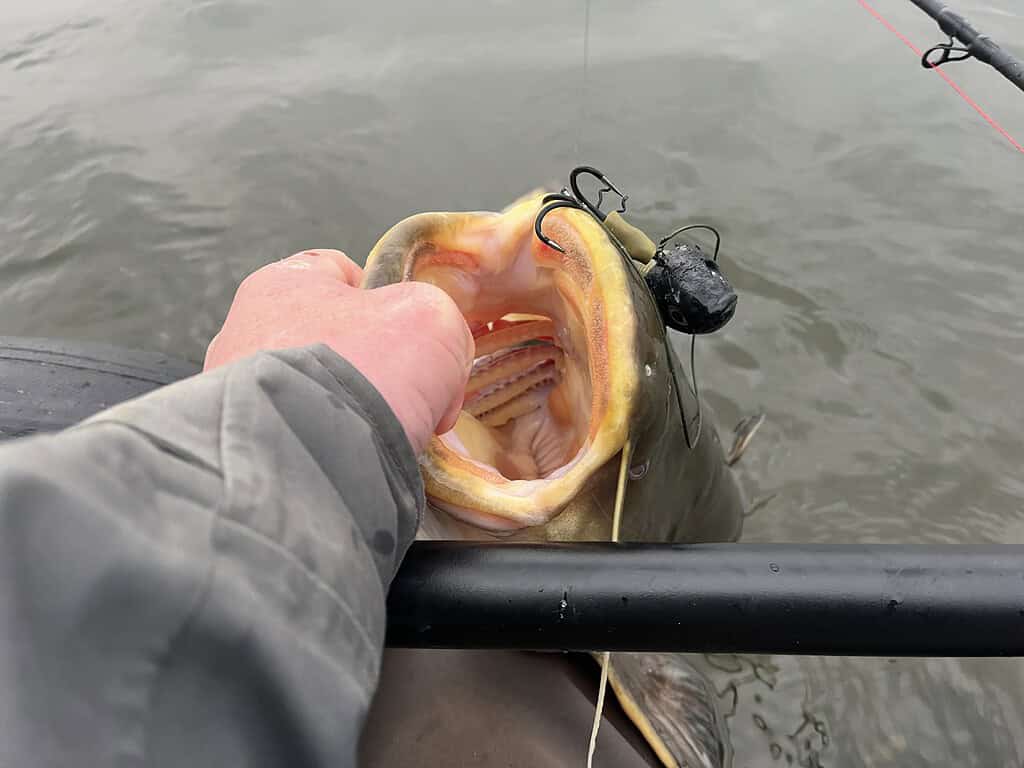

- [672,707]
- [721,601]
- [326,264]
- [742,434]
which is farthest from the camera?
[742,434]

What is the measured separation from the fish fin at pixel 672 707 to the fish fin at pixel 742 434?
104 cm

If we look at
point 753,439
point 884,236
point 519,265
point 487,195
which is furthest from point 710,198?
point 519,265

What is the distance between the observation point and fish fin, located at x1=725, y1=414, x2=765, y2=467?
333 cm

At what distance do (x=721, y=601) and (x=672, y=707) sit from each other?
1410 millimetres

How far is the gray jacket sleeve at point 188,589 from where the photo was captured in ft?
1.52

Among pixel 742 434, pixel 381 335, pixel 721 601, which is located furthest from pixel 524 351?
pixel 742 434

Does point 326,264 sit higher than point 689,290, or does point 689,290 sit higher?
point 326,264

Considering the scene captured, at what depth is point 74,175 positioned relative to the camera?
4.95 metres

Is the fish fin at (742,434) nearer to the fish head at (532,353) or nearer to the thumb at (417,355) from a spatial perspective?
the fish head at (532,353)

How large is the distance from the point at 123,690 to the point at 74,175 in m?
5.43

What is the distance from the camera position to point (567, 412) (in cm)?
189

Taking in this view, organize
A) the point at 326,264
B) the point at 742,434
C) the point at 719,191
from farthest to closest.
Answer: the point at 719,191 → the point at 742,434 → the point at 326,264

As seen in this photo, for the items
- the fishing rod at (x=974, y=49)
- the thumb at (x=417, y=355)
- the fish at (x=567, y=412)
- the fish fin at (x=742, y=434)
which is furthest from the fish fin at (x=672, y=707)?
the fishing rod at (x=974, y=49)

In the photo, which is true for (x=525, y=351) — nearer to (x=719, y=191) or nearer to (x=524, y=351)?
(x=524, y=351)
